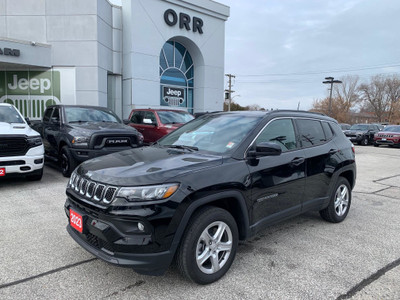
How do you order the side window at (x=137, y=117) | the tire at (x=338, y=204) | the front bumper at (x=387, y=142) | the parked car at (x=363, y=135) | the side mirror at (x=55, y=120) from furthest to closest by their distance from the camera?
the parked car at (x=363, y=135)
the front bumper at (x=387, y=142)
the side window at (x=137, y=117)
the side mirror at (x=55, y=120)
the tire at (x=338, y=204)

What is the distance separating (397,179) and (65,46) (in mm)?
16095

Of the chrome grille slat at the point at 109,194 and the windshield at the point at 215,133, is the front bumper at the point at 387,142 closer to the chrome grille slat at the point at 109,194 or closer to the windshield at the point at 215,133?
the windshield at the point at 215,133

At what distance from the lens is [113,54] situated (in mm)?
18391

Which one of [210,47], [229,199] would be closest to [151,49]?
[210,47]

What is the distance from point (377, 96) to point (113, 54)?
65.6 metres

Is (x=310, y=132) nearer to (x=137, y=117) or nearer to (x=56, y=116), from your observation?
(x=56, y=116)

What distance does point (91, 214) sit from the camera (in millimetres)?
2730

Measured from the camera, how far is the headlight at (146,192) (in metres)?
2.52

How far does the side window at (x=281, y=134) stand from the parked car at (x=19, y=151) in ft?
16.6

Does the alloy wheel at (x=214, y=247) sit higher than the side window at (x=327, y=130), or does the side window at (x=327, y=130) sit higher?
the side window at (x=327, y=130)

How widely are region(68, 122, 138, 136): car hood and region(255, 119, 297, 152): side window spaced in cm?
465

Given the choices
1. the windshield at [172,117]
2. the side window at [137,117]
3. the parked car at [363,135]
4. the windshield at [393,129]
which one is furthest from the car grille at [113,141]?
the windshield at [393,129]

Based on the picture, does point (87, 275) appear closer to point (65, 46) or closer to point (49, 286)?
point (49, 286)

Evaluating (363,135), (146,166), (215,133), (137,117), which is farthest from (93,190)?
(363,135)
